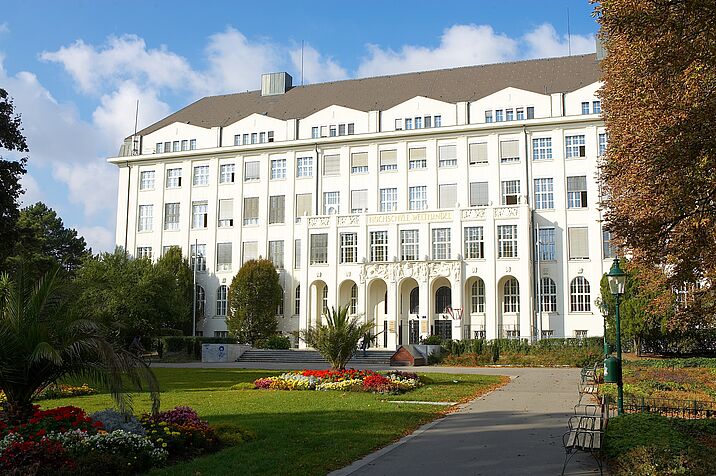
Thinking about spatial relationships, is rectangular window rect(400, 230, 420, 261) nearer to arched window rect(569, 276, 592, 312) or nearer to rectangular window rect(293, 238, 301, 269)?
rectangular window rect(293, 238, 301, 269)

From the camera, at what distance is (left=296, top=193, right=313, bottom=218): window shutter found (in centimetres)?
6372

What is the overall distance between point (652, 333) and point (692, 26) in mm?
33475

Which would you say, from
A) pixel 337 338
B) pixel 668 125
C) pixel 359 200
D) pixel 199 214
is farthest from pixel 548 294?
pixel 668 125

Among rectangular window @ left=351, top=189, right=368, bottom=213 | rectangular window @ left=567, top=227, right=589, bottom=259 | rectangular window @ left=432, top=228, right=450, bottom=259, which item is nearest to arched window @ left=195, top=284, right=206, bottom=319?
rectangular window @ left=351, top=189, right=368, bottom=213

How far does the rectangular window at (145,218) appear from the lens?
2692 inches

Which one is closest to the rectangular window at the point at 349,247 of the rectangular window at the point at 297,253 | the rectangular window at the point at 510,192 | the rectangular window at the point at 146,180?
the rectangular window at the point at 297,253

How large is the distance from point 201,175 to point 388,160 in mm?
17597

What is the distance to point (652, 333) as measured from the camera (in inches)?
1695

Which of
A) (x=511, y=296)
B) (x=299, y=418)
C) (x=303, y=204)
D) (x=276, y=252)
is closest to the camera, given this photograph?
(x=299, y=418)

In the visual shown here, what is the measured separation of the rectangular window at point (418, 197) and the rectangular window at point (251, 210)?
13.7 m

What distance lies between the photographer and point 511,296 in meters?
56.7

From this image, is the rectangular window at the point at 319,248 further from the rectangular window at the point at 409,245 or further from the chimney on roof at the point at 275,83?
the chimney on roof at the point at 275,83

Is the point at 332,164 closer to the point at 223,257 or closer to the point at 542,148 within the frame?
the point at 223,257

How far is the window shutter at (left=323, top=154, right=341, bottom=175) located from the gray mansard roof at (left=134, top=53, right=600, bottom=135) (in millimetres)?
5029
